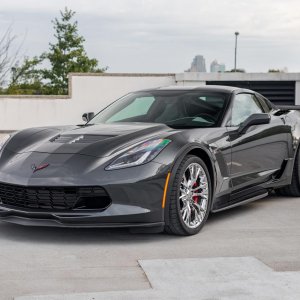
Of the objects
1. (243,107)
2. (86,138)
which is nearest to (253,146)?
(243,107)

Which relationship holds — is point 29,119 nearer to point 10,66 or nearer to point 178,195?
point 10,66

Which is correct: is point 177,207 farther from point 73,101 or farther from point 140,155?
point 73,101

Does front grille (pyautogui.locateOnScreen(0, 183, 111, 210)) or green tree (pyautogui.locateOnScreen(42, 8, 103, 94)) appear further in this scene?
green tree (pyautogui.locateOnScreen(42, 8, 103, 94))

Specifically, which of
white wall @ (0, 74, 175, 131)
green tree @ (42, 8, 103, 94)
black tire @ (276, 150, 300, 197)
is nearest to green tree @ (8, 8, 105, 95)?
green tree @ (42, 8, 103, 94)

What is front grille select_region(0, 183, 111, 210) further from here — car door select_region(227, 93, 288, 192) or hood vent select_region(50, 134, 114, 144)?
car door select_region(227, 93, 288, 192)

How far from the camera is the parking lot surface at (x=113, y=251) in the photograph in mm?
4387

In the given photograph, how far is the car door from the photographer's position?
265 inches

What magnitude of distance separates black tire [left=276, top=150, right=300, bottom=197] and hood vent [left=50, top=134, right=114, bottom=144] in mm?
3006

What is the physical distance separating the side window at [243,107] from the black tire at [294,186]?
0.90 m

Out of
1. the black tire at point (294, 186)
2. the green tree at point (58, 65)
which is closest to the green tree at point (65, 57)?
the green tree at point (58, 65)

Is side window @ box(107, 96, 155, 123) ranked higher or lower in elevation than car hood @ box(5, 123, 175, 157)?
higher

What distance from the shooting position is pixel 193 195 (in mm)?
6055

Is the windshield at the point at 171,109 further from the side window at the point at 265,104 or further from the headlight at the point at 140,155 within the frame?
the side window at the point at 265,104

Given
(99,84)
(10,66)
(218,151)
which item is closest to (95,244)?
(218,151)
